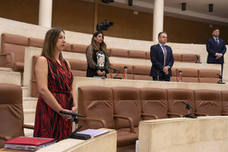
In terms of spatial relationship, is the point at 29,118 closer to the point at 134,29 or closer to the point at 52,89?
the point at 52,89

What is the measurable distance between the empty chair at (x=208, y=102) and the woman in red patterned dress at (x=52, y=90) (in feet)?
7.02

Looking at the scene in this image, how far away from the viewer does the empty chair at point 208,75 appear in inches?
231

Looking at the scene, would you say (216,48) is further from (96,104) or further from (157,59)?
(96,104)

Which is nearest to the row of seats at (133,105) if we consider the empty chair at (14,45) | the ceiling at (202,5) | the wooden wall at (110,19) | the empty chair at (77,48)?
the empty chair at (14,45)

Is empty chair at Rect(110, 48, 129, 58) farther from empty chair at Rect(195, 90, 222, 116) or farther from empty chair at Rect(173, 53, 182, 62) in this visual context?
empty chair at Rect(195, 90, 222, 116)

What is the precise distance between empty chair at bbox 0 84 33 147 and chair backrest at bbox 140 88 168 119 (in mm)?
1446

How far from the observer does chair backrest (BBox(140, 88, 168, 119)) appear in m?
3.16

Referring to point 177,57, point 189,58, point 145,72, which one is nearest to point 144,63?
point 145,72

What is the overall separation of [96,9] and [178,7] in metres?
2.46

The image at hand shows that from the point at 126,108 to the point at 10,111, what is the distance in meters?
1.25

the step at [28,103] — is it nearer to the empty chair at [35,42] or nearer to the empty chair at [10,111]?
the empty chair at [10,111]

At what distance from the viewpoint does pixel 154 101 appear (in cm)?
324

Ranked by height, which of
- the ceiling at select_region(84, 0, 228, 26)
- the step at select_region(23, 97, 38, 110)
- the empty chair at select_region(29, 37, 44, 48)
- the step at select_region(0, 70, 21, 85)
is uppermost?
the ceiling at select_region(84, 0, 228, 26)

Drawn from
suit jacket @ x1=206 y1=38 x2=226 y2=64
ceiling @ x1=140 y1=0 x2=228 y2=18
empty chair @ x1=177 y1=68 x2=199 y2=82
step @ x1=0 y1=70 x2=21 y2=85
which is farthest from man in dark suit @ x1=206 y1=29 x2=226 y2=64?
step @ x1=0 y1=70 x2=21 y2=85
